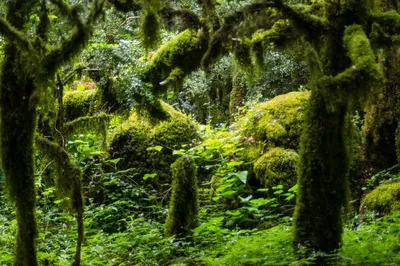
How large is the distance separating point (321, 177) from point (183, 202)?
2670mm

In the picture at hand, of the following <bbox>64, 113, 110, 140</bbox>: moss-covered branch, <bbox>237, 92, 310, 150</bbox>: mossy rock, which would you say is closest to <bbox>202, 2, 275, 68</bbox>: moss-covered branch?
<bbox>64, 113, 110, 140</bbox>: moss-covered branch

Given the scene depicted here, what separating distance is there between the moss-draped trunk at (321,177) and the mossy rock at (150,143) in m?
5.64

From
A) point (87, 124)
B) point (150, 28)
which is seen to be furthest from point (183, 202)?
point (150, 28)

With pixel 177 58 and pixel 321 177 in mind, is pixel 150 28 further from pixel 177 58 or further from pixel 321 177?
pixel 177 58

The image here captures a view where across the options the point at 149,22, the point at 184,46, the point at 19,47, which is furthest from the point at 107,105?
the point at 19,47

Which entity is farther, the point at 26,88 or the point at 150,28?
the point at 150,28

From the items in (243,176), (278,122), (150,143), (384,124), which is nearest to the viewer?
(384,124)

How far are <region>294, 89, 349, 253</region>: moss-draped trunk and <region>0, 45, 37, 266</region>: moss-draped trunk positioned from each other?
9.21ft

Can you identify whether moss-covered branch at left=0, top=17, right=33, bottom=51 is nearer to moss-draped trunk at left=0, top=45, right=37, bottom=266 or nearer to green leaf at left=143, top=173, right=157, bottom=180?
moss-draped trunk at left=0, top=45, right=37, bottom=266

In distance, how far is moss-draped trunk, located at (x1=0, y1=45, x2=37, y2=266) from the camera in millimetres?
4945

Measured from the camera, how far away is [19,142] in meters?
4.99

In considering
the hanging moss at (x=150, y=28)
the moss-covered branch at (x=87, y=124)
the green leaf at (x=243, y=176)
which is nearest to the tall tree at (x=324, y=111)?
the hanging moss at (x=150, y=28)

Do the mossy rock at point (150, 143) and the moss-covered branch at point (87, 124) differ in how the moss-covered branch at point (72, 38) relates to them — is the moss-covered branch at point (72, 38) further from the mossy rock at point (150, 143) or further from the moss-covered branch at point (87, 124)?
the mossy rock at point (150, 143)

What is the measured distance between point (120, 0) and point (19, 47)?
1247mm
